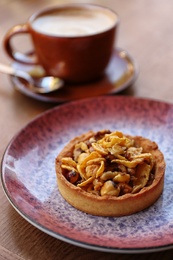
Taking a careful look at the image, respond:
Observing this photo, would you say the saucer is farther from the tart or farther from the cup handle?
the tart

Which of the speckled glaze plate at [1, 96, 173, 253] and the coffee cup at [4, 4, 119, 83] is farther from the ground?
the coffee cup at [4, 4, 119, 83]

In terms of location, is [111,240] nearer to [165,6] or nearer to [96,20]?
[96,20]

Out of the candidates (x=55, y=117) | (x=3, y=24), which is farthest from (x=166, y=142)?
(x=3, y=24)

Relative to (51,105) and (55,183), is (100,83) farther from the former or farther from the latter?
(55,183)

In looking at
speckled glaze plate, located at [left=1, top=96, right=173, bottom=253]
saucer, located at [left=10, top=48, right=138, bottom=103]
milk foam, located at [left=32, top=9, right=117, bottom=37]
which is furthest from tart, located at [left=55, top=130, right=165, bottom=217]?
milk foam, located at [left=32, top=9, right=117, bottom=37]

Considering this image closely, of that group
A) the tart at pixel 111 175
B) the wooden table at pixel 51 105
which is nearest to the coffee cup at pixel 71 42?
the wooden table at pixel 51 105

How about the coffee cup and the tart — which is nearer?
the tart

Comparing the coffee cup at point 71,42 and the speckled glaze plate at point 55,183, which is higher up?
the coffee cup at point 71,42

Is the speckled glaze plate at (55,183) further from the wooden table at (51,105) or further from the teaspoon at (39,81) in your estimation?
the teaspoon at (39,81)
